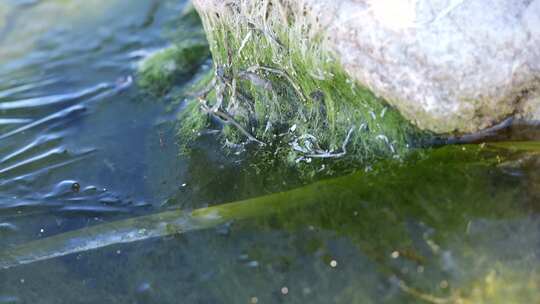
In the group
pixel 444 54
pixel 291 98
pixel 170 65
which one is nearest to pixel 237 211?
pixel 291 98

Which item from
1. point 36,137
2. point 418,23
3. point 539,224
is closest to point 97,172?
point 36,137

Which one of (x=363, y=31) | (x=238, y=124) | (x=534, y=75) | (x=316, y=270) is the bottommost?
(x=316, y=270)

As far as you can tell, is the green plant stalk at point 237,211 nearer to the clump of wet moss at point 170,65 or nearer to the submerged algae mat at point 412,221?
the submerged algae mat at point 412,221

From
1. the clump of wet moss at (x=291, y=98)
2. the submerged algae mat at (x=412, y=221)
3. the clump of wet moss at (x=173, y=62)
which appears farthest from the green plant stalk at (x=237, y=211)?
the clump of wet moss at (x=173, y=62)

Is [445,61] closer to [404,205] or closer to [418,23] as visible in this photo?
[418,23]

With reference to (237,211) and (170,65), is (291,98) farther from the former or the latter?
(170,65)

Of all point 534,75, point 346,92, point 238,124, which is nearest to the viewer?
point 534,75
